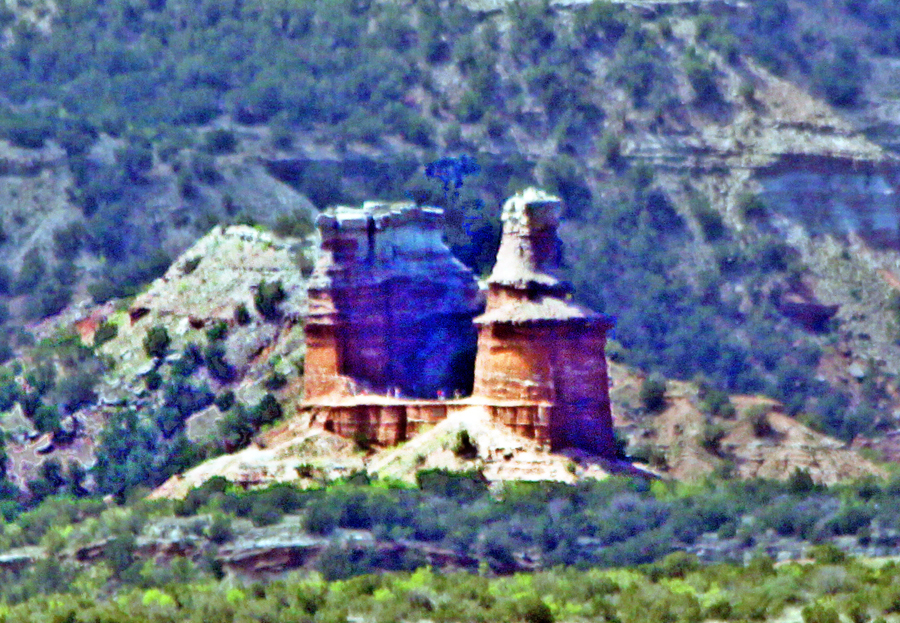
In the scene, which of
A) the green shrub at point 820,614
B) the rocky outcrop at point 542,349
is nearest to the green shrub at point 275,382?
the rocky outcrop at point 542,349

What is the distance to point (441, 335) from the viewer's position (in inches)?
3253

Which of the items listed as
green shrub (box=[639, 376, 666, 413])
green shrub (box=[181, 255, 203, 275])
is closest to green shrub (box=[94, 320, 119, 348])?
green shrub (box=[181, 255, 203, 275])

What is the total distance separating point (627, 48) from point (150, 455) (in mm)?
52127

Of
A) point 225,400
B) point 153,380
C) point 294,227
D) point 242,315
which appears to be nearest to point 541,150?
point 294,227

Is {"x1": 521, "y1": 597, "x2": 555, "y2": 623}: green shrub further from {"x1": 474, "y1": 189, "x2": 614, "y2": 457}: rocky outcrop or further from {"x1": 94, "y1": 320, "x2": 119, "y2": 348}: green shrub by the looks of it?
{"x1": 94, "y1": 320, "x2": 119, "y2": 348}: green shrub

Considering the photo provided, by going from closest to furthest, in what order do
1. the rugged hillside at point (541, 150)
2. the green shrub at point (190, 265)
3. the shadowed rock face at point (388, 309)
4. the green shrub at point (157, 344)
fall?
the shadowed rock face at point (388, 309)
the green shrub at point (157, 344)
the green shrub at point (190, 265)
the rugged hillside at point (541, 150)

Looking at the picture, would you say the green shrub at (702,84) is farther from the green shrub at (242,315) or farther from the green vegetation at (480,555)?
the green vegetation at (480,555)

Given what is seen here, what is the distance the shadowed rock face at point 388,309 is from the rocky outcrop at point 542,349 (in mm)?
4013

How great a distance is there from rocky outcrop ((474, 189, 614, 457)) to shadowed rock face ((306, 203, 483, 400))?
401 centimetres

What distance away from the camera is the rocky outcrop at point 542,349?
2992 inches

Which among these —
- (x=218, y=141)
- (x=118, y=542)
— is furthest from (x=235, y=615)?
(x=218, y=141)

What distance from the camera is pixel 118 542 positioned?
72500 millimetres

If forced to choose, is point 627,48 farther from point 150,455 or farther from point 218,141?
point 150,455

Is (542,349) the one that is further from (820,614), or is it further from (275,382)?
(820,614)
